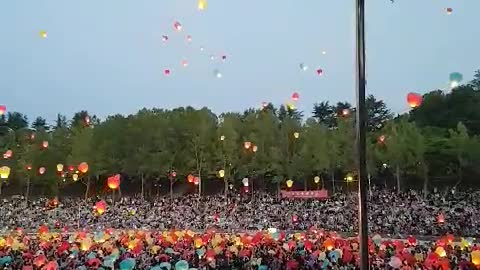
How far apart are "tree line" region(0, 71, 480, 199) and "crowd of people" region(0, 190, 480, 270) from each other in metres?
3.32

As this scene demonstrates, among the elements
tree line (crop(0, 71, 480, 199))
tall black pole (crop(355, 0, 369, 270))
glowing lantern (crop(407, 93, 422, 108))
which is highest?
tree line (crop(0, 71, 480, 199))

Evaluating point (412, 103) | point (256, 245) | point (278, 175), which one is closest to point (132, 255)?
point (256, 245)

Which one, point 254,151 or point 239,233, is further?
point 254,151

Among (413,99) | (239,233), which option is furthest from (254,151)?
(413,99)

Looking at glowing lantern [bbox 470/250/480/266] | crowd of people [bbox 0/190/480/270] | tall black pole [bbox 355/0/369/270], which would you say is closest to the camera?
tall black pole [bbox 355/0/369/270]

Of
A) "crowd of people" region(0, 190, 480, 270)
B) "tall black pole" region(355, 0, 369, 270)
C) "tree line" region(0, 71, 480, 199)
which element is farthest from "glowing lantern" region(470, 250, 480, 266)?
"tree line" region(0, 71, 480, 199)

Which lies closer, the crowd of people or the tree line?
the crowd of people

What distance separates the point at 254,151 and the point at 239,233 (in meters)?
13.8

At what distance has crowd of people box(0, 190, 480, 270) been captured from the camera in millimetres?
10812

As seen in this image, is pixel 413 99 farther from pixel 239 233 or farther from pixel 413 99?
pixel 239 233

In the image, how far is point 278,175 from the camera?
33656mm

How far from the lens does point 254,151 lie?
34.7 m

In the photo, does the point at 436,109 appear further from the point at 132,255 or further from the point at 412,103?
the point at 412,103

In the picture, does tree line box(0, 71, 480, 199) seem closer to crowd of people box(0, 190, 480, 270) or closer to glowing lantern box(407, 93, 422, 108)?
crowd of people box(0, 190, 480, 270)
